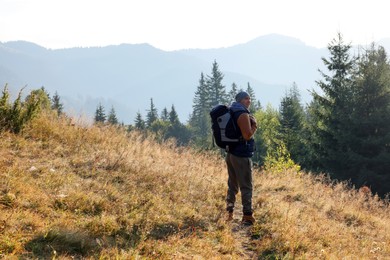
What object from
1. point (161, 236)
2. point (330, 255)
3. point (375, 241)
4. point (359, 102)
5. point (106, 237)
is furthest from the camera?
point (359, 102)

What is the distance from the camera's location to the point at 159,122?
82.8 meters

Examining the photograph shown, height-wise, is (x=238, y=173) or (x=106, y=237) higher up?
(x=238, y=173)

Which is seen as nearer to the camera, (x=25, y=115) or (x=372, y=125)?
(x=25, y=115)

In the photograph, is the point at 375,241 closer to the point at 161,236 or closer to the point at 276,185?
the point at 276,185

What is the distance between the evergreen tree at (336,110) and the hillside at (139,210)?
58.9 feet

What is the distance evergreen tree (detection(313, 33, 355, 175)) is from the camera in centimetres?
2700

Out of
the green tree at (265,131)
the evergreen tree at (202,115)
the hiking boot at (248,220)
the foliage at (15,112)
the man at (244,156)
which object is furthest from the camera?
the evergreen tree at (202,115)

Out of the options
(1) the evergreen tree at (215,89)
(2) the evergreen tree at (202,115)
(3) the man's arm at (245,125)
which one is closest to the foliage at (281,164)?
(3) the man's arm at (245,125)

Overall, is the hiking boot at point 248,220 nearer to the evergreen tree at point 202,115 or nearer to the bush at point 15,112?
the bush at point 15,112

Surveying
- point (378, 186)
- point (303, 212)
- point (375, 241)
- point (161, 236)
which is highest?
point (161, 236)

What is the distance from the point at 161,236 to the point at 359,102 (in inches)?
1032

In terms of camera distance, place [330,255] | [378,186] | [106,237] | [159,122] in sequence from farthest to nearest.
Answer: [159,122] → [378,186] → [330,255] → [106,237]

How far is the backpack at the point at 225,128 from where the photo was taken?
250 inches

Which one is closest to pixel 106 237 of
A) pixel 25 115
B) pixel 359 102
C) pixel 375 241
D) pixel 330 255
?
pixel 330 255
